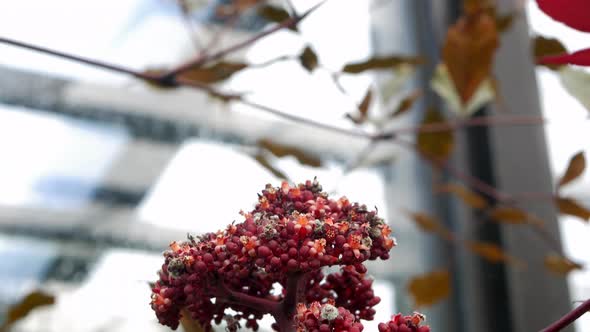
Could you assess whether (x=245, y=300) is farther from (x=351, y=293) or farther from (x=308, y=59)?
(x=308, y=59)

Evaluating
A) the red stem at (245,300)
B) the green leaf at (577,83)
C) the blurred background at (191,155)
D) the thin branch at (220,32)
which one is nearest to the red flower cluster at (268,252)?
the red stem at (245,300)

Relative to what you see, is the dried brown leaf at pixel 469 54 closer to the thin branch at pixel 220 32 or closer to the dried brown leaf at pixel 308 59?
the dried brown leaf at pixel 308 59

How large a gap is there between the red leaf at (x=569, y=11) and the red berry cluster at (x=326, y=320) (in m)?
0.15

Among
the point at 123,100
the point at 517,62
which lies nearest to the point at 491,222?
the point at 517,62

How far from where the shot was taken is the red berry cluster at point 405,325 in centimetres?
23

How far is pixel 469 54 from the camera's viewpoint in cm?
50

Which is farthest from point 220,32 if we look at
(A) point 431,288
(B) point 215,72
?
(A) point 431,288

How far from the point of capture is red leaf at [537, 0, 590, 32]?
0.88 ft

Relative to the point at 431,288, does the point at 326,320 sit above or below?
below

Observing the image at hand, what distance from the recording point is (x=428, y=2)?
111cm

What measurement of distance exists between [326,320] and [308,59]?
27 centimetres

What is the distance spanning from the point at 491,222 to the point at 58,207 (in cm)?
61

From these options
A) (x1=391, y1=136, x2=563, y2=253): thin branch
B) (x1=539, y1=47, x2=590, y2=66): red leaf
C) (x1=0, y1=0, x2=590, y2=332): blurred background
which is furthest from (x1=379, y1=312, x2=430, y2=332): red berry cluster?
(x1=0, y1=0, x2=590, y2=332): blurred background


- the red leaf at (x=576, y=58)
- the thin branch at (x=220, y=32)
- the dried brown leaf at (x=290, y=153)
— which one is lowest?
the red leaf at (x=576, y=58)
